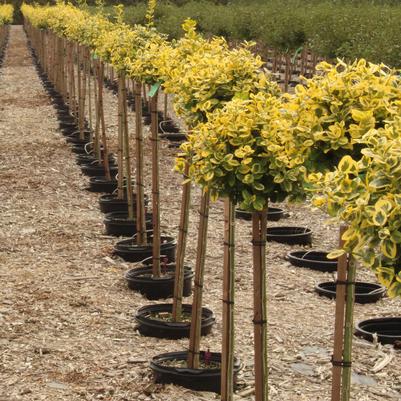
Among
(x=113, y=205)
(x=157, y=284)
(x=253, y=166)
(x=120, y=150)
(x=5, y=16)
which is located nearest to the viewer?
(x=253, y=166)

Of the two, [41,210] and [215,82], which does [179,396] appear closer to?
[215,82]

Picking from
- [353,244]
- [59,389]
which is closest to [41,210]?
[59,389]

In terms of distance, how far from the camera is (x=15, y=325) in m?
6.75

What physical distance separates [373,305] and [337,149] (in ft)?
12.9

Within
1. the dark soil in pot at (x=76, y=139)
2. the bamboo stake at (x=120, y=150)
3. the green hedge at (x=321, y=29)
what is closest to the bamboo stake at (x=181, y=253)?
the bamboo stake at (x=120, y=150)

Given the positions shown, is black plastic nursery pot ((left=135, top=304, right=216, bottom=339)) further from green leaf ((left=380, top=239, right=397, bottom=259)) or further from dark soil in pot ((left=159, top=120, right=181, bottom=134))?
dark soil in pot ((left=159, top=120, right=181, bottom=134))

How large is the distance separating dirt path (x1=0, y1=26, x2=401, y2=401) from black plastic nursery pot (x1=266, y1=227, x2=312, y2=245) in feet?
0.46

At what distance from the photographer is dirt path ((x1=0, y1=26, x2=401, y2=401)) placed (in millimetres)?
5711

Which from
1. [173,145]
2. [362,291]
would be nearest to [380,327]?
[362,291]

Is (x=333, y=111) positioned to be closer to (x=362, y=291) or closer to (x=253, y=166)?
Answer: (x=253, y=166)

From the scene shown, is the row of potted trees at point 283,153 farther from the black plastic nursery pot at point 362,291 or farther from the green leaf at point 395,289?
the black plastic nursery pot at point 362,291

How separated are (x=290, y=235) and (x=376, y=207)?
724 cm

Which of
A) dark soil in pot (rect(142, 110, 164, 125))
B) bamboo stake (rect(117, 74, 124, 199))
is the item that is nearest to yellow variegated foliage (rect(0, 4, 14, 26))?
dark soil in pot (rect(142, 110, 164, 125))

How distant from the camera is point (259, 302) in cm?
466
